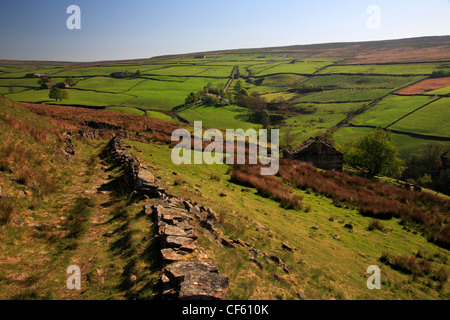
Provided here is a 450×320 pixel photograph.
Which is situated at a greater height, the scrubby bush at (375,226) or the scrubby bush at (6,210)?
the scrubby bush at (6,210)

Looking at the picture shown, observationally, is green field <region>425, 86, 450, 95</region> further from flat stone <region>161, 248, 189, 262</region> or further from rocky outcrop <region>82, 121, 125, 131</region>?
flat stone <region>161, 248, 189, 262</region>

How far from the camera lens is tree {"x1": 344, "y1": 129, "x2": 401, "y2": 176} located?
33906mm

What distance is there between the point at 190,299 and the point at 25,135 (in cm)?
1435

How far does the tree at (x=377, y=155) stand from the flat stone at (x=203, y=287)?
37.0 m

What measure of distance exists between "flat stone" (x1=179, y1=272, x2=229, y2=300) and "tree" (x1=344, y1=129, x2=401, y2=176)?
37.0 m

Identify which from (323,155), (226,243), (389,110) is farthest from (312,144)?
(389,110)

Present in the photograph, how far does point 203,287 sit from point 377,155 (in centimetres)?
3798

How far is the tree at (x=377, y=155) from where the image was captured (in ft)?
Answer: 111

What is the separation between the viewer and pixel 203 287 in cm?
484

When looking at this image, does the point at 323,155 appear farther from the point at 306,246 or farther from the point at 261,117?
the point at 261,117

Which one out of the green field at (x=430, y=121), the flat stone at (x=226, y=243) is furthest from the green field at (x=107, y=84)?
the green field at (x=430, y=121)

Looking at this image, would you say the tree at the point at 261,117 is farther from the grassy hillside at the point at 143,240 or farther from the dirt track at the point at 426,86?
the grassy hillside at the point at 143,240
